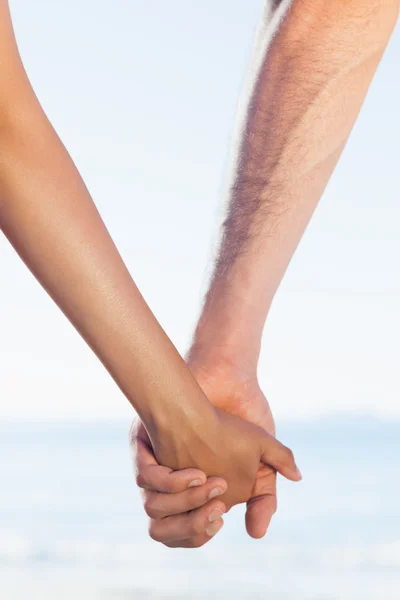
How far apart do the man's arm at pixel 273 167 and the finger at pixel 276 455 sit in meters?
0.04

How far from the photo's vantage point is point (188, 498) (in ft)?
4.10

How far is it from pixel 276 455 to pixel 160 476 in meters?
0.20

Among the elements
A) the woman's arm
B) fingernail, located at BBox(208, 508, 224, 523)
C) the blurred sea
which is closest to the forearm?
the woman's arm

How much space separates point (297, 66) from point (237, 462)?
608mm

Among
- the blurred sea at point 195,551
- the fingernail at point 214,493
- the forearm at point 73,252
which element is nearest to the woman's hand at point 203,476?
the fingernail at point 214,493

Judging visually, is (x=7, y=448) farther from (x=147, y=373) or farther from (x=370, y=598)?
(x=147, y=373)

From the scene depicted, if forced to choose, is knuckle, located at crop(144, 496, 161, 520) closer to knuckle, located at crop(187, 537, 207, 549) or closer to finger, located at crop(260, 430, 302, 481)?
knuckle, located at crop(187, 537, 207, 549)

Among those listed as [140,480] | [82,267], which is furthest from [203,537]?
[82,267]

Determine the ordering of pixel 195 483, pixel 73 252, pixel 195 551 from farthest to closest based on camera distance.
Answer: pixel 195 551 < pixel 195 483 < pixel 73 252

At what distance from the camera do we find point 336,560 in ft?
17.1

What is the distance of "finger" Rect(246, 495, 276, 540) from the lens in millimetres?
1349

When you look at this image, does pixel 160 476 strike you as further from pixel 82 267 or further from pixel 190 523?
pixel 82 267

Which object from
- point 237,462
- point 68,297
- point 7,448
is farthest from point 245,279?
point 7,448

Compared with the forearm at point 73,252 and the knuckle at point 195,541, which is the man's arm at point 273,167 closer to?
the knuckle at point 195,541
